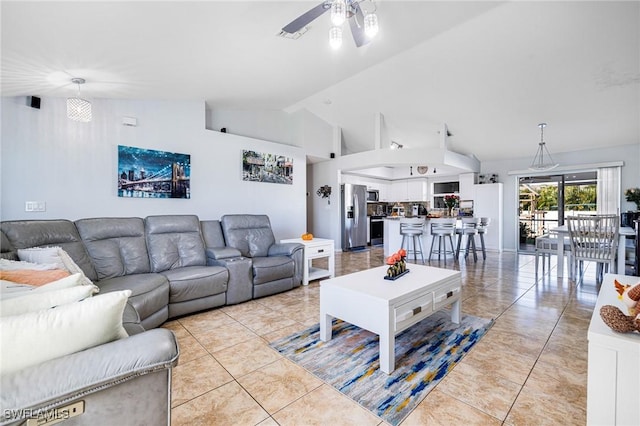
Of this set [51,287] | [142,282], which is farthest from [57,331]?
[142,282]

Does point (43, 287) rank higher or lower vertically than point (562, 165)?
lower

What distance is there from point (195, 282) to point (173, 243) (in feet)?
2.41

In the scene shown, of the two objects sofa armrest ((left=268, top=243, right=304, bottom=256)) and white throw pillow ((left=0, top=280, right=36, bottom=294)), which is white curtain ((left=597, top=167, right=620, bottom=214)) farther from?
white throw pillow ((left=0, top=280, right=36, bottom=294))

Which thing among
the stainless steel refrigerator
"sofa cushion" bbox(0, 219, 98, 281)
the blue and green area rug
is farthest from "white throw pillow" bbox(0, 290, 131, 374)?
the stainless steel refrigerator

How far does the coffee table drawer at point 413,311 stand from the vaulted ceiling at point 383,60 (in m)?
2.44

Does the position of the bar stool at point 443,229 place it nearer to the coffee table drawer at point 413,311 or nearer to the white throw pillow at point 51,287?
the coffee table drawer at point 413,311

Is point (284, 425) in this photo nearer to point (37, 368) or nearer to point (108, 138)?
point (37, 368)

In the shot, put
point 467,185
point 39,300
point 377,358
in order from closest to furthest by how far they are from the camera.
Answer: point 39,300
point 377,358
point 467,185

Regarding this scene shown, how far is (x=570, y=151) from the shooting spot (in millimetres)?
6430

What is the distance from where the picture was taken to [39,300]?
104 cm

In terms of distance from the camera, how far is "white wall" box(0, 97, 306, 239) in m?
3.03

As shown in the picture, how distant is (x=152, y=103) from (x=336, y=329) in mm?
3818

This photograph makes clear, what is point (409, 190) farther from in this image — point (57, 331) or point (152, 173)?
point (57, 331)

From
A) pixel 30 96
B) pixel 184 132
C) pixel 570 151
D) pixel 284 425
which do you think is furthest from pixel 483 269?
pixel 30 96
